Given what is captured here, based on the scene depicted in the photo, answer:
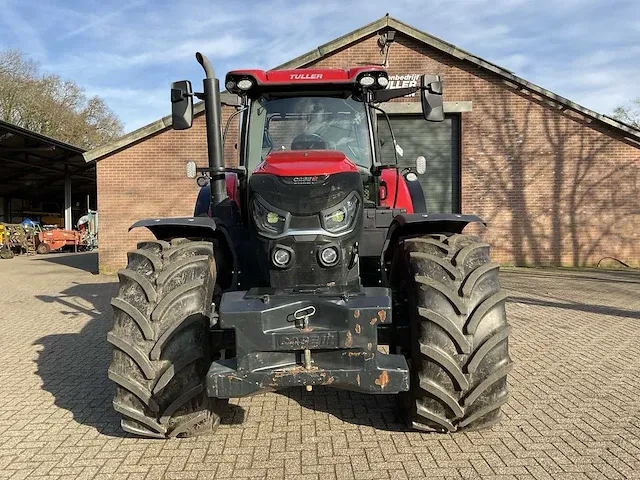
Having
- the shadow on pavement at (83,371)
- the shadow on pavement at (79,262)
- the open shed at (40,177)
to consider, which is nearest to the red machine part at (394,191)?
the shadow on pavement at (83,371)

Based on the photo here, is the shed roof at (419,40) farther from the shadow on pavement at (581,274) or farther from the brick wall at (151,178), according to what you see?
the shadow on pavement at (581,274)

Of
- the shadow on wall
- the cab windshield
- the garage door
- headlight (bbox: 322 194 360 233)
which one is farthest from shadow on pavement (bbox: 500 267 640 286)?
headlight (bbox: 322 194 360 233)

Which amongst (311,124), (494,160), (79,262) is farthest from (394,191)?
(79,262)

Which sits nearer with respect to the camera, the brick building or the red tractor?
the red tractor

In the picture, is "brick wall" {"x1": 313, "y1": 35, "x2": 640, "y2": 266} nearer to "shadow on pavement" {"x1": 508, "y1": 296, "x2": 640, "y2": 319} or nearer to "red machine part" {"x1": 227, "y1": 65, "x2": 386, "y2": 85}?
A: "shadow on pavement" {"x1": 508, "y1": 296, "x2": 640, "y2": 319}

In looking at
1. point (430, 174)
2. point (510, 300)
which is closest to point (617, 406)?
point (510, 300)

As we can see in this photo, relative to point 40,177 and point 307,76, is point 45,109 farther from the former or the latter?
point 307,76

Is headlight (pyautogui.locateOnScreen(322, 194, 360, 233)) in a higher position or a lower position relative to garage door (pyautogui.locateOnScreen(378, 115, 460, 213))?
lower

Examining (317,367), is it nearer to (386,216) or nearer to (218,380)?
(218,380)

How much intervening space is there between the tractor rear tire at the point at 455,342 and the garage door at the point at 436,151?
10.9 m

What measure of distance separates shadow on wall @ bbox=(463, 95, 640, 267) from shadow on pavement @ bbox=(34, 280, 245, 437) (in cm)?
1001

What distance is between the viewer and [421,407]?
11.6 feet

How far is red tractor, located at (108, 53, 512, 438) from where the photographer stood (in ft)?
10.3

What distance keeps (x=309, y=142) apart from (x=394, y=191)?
1229mm
